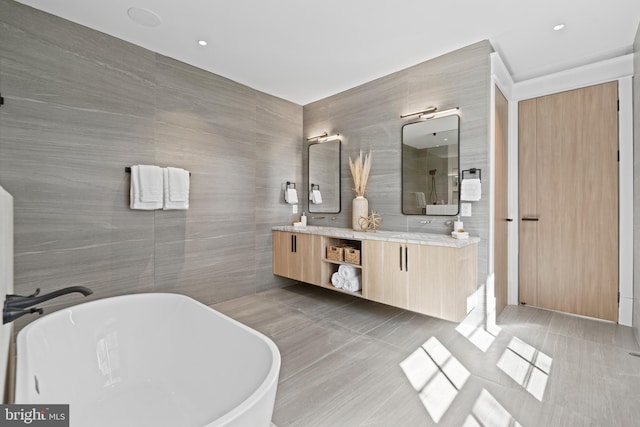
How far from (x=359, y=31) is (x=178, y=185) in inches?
83.7

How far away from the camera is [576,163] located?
9.47ft

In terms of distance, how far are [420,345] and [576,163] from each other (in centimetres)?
239

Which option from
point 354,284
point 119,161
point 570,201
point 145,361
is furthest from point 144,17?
point 570,201

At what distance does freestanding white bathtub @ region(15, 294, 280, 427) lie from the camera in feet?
4.44

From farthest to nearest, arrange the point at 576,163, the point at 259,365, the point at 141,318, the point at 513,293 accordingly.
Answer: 1. the point at 513,293
2. the point at 576,163
3. the point at 141,318
4. the point at 259,365

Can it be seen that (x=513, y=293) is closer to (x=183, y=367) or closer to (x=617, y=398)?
(x=617, y=398)

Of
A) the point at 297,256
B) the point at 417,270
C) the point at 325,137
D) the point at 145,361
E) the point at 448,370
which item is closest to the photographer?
the point at 145,361

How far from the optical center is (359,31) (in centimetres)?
246

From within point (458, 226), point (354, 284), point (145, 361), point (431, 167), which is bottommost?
point (145, 361)

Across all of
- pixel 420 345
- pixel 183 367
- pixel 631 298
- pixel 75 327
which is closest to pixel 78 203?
pixel 75 327

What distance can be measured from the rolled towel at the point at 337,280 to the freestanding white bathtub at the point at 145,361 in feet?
5.03

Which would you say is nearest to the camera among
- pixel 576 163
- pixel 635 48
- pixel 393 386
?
pixel 393 386

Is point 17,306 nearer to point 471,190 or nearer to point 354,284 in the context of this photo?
point 354,284

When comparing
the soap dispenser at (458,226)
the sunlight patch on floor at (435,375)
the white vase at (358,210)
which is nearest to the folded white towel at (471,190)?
the soap dispenser at (458,226)
